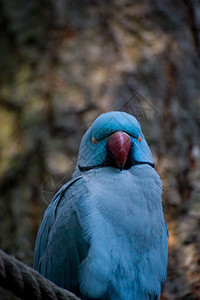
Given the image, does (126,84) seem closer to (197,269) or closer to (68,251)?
(197,269)

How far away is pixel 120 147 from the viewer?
7.47 ft

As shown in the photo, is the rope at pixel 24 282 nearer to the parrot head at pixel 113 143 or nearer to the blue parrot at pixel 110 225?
the blue parrot at pixel 110 225

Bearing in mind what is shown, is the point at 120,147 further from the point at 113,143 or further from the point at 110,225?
the point at 110,225

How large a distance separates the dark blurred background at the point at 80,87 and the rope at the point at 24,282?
223 cm

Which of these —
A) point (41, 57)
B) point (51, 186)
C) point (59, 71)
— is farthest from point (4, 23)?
point (51, 186)

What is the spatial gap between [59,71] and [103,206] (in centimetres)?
238

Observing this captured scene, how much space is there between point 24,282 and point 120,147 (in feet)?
3.67

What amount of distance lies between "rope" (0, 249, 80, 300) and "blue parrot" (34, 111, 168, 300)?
0.63 m

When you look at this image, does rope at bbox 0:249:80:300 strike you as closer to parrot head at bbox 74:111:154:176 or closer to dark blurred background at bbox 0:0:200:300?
parrot head at bbox 74:111:154:176

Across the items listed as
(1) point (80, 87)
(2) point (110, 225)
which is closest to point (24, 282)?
(2) point (110, 225)

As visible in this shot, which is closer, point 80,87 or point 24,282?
point 24,282

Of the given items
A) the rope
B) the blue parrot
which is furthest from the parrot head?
the rope

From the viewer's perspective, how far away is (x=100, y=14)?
4.27 metres

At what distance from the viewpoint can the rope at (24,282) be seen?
1.28 metres
